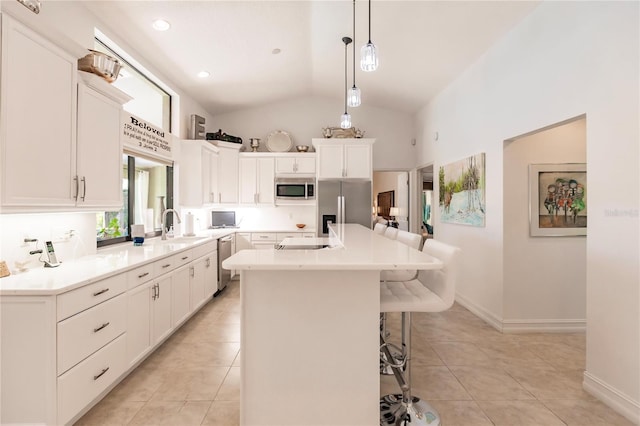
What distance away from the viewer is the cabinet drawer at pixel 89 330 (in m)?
1.71

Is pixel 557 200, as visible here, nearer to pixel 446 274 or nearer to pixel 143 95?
pixel 446 274

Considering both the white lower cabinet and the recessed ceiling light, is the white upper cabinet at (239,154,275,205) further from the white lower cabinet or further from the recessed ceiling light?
the white lower cabinet

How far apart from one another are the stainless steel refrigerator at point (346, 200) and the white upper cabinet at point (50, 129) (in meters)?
3.51

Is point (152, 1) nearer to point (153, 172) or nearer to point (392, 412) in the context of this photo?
point (153, 172)

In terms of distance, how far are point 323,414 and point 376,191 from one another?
887cm

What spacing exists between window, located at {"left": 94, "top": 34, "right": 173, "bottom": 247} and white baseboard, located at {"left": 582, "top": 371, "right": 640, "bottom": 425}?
13.4 feet

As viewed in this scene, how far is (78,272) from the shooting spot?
203 cm

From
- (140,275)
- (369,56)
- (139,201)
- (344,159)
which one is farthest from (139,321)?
(344,159)

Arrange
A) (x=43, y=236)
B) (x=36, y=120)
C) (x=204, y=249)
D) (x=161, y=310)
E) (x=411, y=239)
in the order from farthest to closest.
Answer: (x=204, y=249) < (x=161, y=310) < (x=411, y=239) < (x=43, y=236) < (x=36, y=120)

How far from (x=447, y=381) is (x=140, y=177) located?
3.80 meters

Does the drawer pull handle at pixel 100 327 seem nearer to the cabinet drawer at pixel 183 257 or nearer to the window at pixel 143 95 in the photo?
the cabinet drawer at pixel 183 257

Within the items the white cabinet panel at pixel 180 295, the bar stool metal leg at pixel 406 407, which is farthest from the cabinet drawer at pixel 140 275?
the bar stool metal leg at pixel 406 407

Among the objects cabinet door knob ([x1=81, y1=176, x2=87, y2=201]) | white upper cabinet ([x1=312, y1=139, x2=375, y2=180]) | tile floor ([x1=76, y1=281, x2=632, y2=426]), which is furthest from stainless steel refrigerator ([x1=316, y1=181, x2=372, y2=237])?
cabinet door knob ([x1=81, y1=176, x2=87, y2=201])

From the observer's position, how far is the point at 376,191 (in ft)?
33.7
